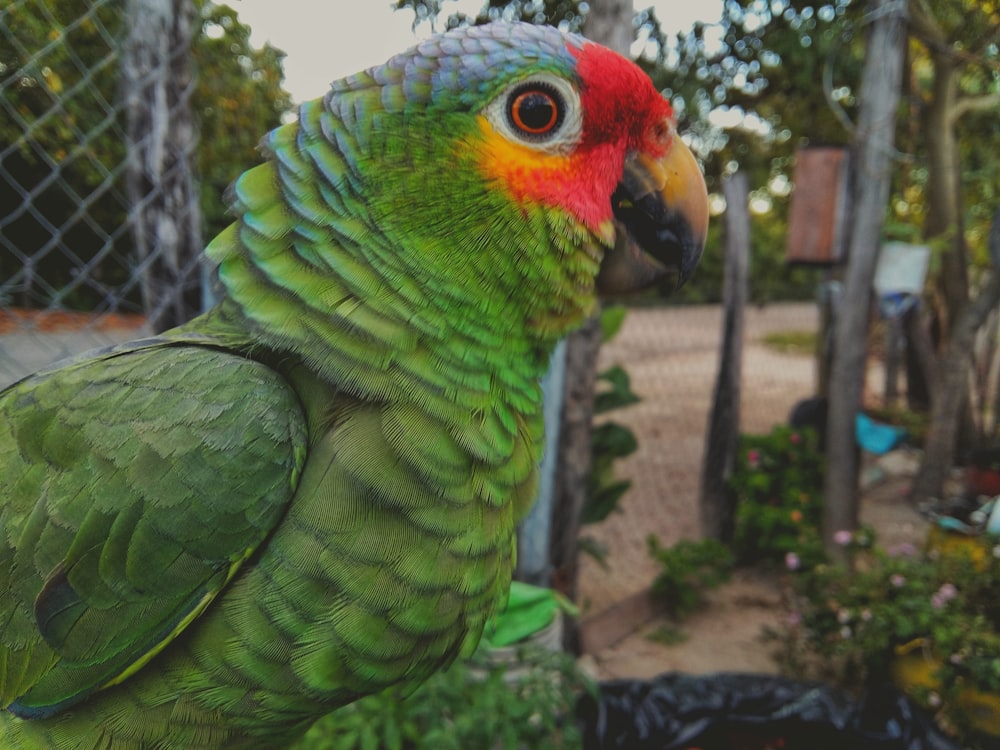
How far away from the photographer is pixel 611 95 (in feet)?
2.49

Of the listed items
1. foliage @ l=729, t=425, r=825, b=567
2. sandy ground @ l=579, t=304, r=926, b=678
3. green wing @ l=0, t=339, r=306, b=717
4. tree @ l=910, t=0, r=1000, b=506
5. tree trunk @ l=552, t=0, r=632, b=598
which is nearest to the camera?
green wing @ l=0, t=339, r=306, b=717

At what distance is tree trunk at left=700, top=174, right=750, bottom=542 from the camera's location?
2660 millimetres

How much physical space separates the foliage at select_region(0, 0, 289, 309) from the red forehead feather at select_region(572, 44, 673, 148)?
919mm

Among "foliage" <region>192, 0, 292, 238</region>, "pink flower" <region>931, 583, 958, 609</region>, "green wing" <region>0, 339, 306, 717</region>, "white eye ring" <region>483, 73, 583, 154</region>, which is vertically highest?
"foliage" <region>192, 0, 292, 238</region>

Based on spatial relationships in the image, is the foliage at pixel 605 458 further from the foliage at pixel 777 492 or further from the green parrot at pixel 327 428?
the green parrot at pixel 327 428

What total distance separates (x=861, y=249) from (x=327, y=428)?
7.79 feet

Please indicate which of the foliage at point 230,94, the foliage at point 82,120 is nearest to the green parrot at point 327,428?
the foliage at point 82,120

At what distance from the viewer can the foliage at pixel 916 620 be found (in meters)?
1.68

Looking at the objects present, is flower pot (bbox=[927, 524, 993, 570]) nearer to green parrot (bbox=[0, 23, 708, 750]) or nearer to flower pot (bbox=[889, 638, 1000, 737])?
flower pot (bbox=[889, 638, 1000, 737])

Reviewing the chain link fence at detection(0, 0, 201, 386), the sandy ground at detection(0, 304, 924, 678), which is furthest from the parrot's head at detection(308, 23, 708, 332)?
the sandy ground at detection(0, 304, 924, 678)

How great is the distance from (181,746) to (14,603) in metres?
0.27

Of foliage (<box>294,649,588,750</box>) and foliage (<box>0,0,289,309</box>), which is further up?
foliage (<box>0,0,289,309</box>)

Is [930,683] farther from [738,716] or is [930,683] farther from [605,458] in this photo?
[605,458]

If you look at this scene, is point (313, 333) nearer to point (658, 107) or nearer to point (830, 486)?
point (658, 107)
